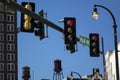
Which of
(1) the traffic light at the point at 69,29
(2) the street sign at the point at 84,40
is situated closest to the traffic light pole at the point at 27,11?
(1) the traffic light at the point at 69,29

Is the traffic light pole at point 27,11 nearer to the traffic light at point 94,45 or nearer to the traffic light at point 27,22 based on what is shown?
the traffic light at point 27,22

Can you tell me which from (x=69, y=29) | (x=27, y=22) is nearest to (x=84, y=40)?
(x=69, y=29)

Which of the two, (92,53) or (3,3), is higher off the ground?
(3,3)

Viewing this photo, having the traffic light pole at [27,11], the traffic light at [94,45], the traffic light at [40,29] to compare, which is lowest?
the traffic light at [94,45]

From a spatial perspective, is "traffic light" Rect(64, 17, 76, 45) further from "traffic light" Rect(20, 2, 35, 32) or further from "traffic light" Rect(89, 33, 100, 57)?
"traffic light" Rect(89, 33, 100, 57)

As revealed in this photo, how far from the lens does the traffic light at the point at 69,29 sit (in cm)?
2777

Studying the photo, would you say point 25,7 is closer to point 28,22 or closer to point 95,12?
point 28,22

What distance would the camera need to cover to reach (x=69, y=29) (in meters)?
27.8

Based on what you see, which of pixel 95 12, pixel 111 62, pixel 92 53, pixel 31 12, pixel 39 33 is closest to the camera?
pixel 31 12

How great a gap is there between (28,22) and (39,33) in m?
1.38

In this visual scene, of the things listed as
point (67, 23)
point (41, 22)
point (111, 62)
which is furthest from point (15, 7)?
point (111, 62)

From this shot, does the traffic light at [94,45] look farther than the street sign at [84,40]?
No

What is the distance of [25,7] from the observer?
25.5 m

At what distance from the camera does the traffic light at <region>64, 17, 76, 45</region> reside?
91.1ft
